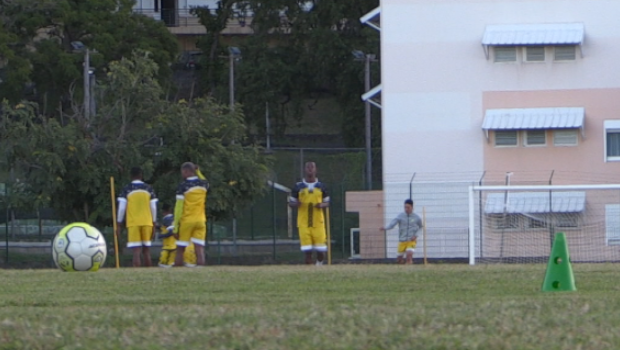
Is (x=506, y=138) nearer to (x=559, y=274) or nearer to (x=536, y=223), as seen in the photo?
(x=536, y=223)

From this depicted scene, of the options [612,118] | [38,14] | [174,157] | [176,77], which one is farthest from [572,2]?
[176,77]

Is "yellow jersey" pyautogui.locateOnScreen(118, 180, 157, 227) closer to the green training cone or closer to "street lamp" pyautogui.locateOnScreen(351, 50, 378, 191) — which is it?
the green training cone

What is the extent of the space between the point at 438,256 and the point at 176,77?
3318 centimetres

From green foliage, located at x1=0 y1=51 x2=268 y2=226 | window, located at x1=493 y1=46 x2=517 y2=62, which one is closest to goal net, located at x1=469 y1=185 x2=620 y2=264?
green foliage, located at x1=0 y1=51 x2=268 y2=226

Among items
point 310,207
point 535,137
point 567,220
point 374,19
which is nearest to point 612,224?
point 567,220

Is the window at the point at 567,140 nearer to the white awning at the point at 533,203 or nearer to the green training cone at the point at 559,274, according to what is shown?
the white awning at the point at 533,203

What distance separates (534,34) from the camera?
3084 cm

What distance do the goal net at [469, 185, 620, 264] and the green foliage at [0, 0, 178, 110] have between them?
2334cm

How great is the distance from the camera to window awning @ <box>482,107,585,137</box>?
Answer: 101 ft

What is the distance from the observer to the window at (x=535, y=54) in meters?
31.1

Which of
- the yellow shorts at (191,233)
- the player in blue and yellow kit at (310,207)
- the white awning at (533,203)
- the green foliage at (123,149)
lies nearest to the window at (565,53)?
the white awning at (533,203)

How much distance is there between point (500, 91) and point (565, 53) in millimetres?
2060

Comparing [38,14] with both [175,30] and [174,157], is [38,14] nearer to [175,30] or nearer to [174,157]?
[175,30]

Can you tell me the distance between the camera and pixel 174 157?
26.5 meters
